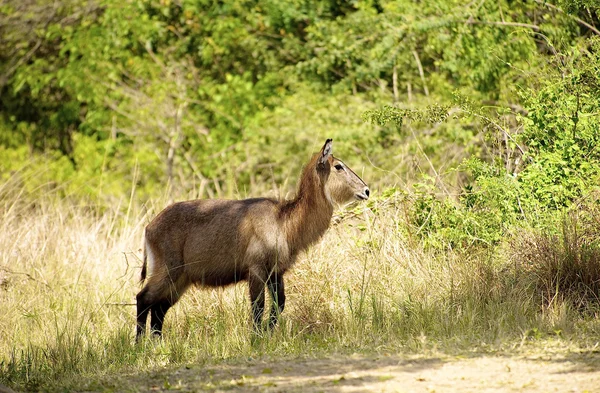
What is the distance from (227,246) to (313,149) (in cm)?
396

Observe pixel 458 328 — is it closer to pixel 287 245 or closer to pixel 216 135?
pixel 287 245

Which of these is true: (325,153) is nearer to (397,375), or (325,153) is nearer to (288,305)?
(288,305)

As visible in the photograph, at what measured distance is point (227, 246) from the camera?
24.3 feet

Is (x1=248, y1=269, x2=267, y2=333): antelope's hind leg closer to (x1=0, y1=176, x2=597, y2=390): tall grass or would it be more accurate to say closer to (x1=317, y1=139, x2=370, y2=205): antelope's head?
(x1=0, y1=176, x2=597, y2=390): tall grass

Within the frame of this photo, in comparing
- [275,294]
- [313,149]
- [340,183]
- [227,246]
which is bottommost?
[275,294]

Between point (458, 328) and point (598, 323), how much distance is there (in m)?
0.96

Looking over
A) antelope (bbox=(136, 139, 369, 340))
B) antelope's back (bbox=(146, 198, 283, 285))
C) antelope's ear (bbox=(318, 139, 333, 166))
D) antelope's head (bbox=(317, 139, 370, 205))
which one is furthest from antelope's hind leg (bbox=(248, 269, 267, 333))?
antelope's ear (bbox=(318, 139, 333, 166))

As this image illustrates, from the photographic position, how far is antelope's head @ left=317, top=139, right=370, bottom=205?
7879 mm

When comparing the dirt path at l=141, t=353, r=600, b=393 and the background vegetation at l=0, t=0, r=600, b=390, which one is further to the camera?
the background vegetation at l=0, t=0, r=600, b=390

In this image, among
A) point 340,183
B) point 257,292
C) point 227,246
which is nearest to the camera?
point 257,292

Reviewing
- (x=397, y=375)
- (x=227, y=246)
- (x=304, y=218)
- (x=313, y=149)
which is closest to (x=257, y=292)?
(x=227, y=246)

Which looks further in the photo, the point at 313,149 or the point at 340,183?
the point at 313,149

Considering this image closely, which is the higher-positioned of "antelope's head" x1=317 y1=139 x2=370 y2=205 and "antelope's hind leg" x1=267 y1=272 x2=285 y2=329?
"antelope's head" x1=317 y1=139 x2=370 y2=205

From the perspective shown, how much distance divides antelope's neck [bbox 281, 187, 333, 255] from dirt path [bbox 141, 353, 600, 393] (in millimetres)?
1732
